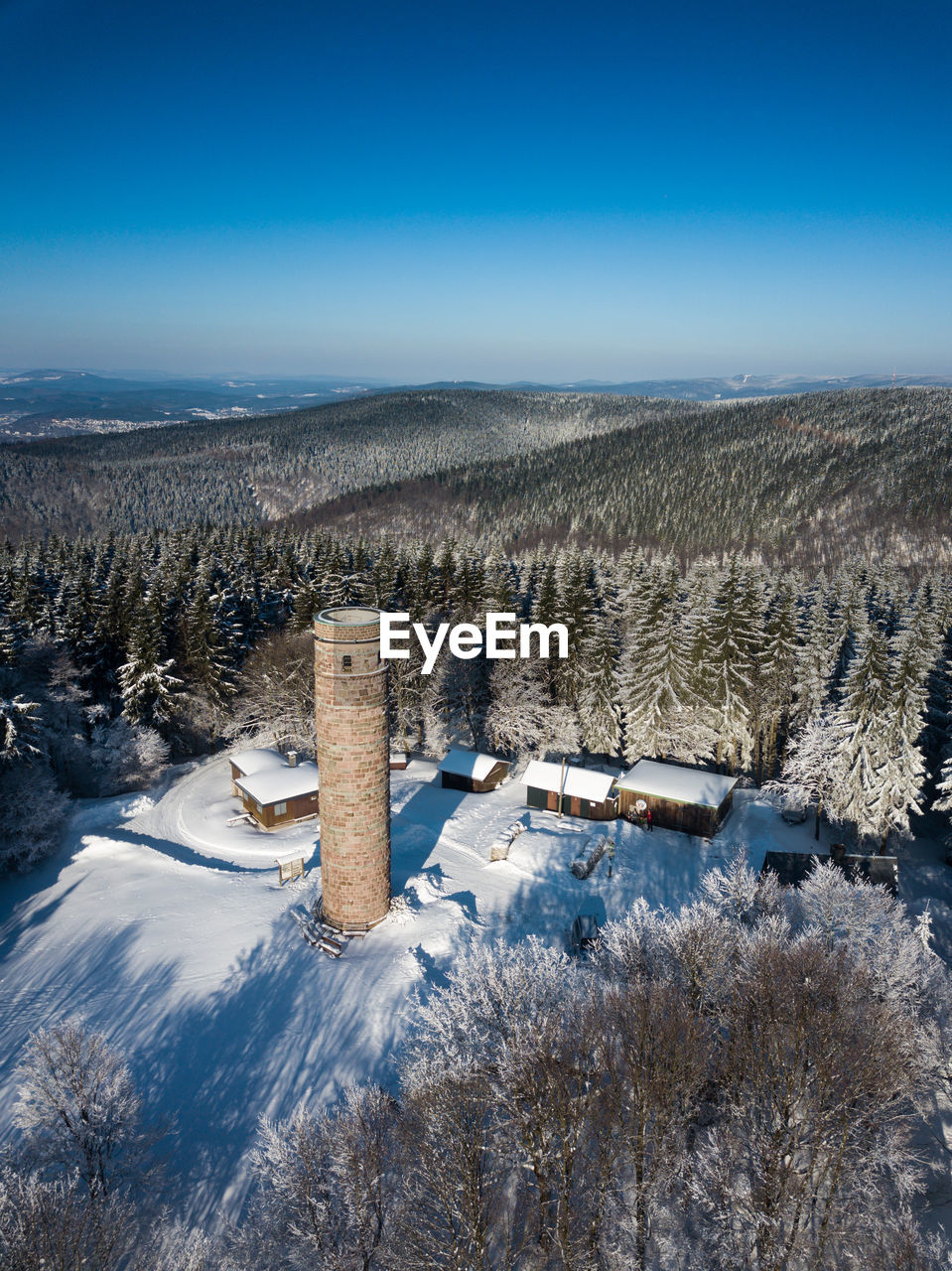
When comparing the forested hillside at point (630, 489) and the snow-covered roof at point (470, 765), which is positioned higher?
the forested hillside at point (630, 489)

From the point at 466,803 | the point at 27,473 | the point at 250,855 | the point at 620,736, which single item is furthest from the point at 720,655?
the point at 27,473

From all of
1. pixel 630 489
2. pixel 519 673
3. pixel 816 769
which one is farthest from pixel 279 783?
pixel 630 489

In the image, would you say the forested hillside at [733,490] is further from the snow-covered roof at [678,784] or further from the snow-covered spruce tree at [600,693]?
the snow-covered roof at [678,784]

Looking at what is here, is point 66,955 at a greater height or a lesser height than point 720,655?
lesser

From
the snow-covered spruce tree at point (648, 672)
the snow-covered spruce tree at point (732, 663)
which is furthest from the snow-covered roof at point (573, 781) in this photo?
the snow-covered spruce tree at point (732, 663)

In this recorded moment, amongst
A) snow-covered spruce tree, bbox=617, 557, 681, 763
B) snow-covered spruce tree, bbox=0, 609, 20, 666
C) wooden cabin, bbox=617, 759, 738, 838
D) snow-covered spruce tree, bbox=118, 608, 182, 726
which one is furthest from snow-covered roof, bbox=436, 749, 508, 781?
snow-covered spruce tree, bbox=0, 609, 20, 666

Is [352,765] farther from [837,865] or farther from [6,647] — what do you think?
[6,647]

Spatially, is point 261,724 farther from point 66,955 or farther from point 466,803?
point 66,955
